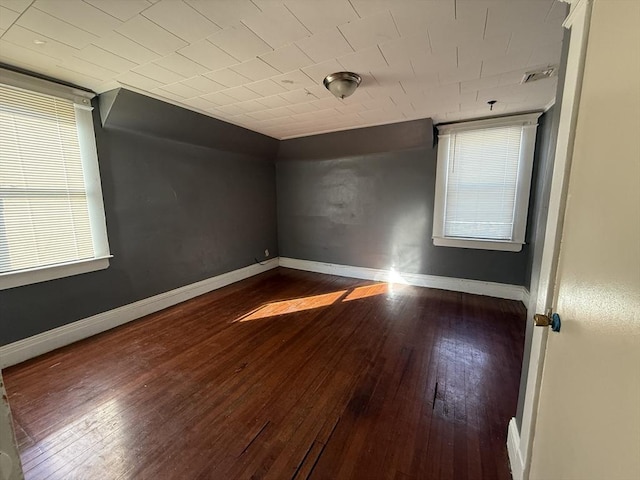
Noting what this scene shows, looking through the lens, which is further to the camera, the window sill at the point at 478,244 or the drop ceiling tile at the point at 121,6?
the window sill at the point at 478,244

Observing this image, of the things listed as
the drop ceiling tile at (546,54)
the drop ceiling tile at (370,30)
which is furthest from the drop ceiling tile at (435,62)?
the drop ceiling tile at (546,54)

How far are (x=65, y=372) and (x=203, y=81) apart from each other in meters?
2.66

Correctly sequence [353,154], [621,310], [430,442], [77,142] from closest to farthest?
[621,310] < [430,442] < [77,142] < [353,154]

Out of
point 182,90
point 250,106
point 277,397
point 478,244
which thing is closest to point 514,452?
point 277,397

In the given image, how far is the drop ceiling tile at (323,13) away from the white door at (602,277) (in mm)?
1093

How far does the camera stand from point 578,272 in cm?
81

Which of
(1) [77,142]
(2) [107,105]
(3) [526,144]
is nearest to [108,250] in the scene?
(1) [77,142]

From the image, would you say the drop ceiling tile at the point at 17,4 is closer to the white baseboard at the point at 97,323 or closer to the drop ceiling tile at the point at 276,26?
the drop ceiling tile at the point at 276,26

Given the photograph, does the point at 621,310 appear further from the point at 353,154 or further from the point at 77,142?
the point at 353,154

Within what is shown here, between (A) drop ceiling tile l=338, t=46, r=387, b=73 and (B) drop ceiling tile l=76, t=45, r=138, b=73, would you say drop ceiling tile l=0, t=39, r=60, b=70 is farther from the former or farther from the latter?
(A) drop ceiling tile l=338, t=46, r=387, b=73

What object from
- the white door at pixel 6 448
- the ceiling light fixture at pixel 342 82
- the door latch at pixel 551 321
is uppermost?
the ceiling light fixture at pixel 342 82

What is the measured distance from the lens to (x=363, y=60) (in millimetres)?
1924

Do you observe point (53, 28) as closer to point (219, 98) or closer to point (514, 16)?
point (219, 98)

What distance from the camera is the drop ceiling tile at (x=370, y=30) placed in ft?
4.91
